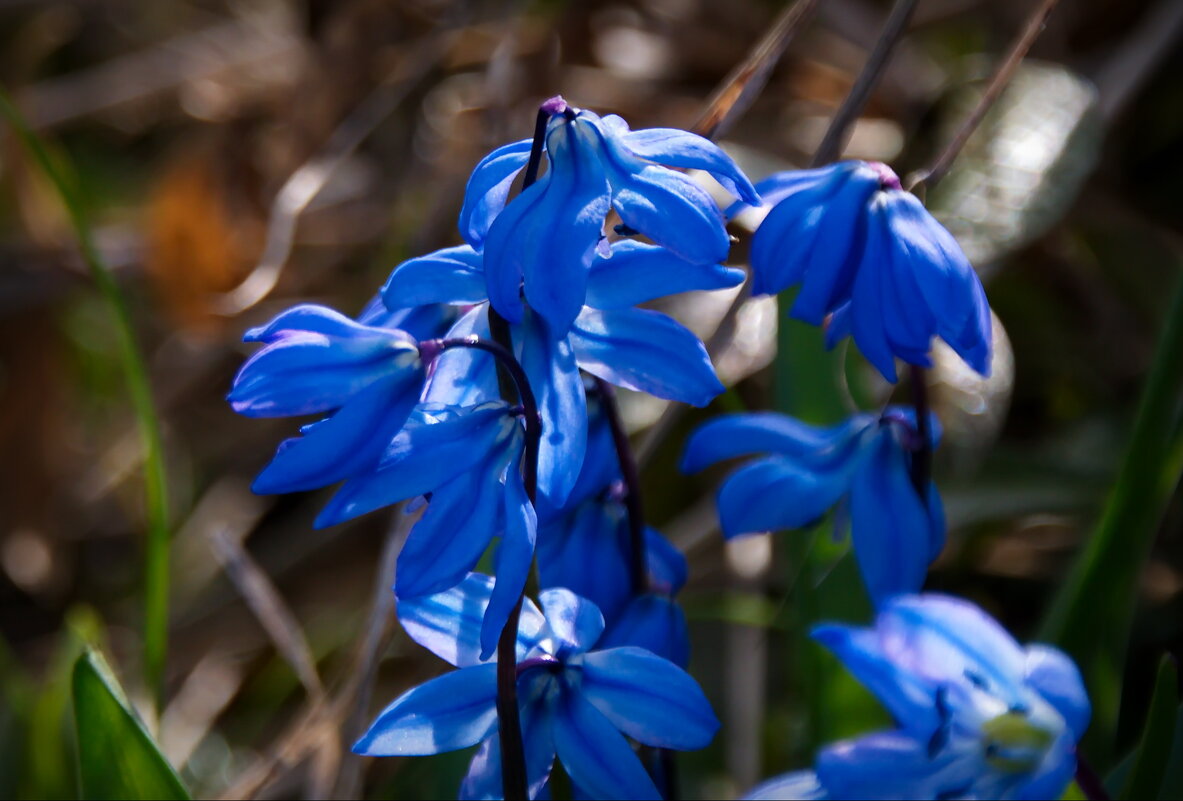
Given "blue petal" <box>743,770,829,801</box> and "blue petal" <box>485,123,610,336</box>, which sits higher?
"blue petal" <box>485,123,610,336</box>

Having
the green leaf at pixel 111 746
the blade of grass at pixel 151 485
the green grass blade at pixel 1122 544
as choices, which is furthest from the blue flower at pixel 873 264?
the blade of grass at pixel 151 485

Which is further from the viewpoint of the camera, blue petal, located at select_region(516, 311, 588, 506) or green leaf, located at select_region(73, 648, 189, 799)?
green leaf, located at select_region(73, 648, 189, 799)

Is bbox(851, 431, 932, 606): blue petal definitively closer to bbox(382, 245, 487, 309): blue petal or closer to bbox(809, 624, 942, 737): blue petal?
bbox(809, 624, 942, 737): blue petal

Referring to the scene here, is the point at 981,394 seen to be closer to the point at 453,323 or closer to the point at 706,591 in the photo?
the point at 706,591

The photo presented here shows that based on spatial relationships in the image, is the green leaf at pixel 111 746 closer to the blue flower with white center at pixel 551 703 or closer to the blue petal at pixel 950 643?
the blue flower with white center at pixel 551 703

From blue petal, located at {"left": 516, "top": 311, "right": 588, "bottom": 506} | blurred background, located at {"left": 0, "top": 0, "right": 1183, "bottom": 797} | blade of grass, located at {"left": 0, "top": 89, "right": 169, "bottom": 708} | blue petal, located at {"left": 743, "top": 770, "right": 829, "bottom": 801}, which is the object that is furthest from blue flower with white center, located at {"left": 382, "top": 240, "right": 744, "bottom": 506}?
blade of grass, located at {"left": 0, "top": 89, "right": 169, "bottom": 708}

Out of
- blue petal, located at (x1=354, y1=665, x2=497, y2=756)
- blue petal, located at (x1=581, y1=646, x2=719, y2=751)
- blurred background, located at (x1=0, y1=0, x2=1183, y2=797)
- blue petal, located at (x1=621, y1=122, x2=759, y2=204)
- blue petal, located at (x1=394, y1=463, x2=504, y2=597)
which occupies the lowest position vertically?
blurred background, located at (x1=0, y1=0, x2=1183, y2=797)

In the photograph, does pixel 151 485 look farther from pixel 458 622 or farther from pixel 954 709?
pixel 954 709
